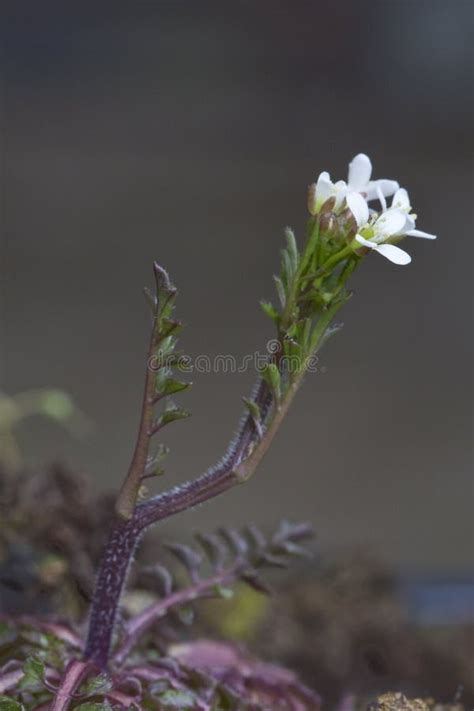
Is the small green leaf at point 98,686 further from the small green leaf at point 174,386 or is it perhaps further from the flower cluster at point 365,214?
the flower cluster at point 365,214

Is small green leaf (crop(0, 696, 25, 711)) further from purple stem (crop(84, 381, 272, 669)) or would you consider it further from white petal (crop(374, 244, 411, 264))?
white petal (crop(374, 244, 411, 264))

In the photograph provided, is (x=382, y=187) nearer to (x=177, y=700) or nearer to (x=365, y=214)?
(x=365, y=214)

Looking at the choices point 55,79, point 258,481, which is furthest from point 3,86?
point 258,481

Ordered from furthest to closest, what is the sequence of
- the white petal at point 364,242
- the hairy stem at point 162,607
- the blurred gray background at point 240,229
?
the blurred gray background at point 240,229 → the hairy stem at point 162,607 → the white petal at point 364,242

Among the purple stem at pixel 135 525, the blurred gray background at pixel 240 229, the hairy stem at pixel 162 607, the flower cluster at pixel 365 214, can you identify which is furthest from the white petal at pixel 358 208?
the blurred gray background at pixel 240 229

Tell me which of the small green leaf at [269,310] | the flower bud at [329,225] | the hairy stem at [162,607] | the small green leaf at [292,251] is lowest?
the hairy stem at [162,607]

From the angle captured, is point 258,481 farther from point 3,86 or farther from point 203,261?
point 3,86

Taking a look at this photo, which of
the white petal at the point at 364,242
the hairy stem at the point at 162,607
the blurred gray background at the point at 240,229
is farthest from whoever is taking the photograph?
the blurred gray background at the point at 240,229

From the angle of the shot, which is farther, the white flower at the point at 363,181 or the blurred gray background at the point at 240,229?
the blurred gray background at the point at 240,229
